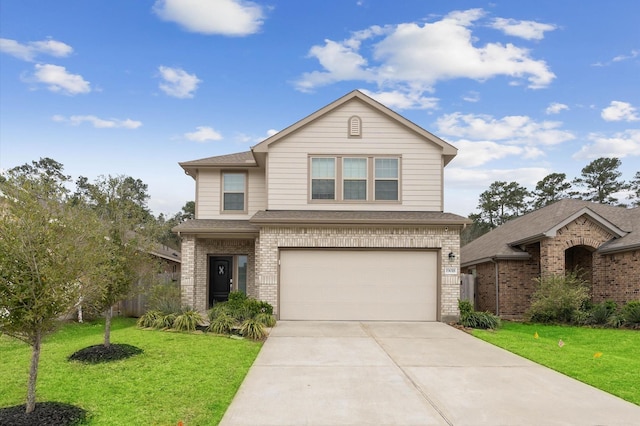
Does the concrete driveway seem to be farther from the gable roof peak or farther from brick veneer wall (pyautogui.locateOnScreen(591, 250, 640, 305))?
brick veneer wall (pyautogui.locateOnScreen(591, 250, 640, 305))

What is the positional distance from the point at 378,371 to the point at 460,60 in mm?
13226

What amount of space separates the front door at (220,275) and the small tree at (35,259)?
1154cm

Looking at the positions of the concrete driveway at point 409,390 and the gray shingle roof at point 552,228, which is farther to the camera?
the gray shingle roof at point 552,228

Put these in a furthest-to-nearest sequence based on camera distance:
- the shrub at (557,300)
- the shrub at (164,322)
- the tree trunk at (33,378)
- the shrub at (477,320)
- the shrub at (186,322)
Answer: the shrub at (557,300) < the shrub at (477,320) < the shrub at (164,322) < the shrub at (186,322) < the tree trunk at (33,378)

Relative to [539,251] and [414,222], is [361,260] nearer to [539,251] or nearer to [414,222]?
[414,222]

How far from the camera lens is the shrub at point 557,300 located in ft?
50.5

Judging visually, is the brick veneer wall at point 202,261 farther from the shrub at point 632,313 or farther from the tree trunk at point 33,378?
the shrub at point 632,313

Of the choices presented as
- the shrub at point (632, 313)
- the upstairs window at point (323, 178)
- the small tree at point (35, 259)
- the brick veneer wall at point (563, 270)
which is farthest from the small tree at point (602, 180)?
the small tree at point (35, 259)

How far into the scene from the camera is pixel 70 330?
12.9 meters

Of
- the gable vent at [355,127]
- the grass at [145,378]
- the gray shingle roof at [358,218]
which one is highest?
the gable vent at [355,127]

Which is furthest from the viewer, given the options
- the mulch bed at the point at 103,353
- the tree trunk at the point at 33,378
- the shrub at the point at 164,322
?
the shrub at the point at 164,322

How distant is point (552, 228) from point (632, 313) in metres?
3.50

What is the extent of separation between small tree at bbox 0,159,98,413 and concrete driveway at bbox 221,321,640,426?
2444mm

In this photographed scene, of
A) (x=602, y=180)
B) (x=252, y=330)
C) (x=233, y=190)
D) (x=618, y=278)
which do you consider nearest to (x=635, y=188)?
(x=602, y=180)
